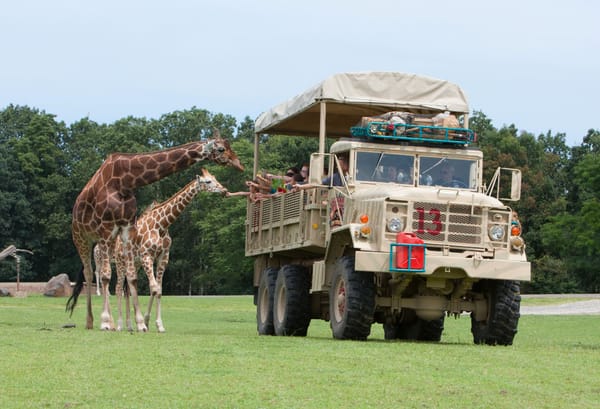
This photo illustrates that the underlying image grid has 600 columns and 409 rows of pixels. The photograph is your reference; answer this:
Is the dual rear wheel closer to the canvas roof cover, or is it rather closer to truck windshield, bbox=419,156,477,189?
the canvas roof cover

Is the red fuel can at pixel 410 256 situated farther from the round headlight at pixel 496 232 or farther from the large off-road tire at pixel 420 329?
the large off-road tire at pixel 420 329

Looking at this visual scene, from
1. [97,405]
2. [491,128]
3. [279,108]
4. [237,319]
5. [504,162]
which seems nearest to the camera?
[97,405]

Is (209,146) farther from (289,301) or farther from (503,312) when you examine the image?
(503,312)

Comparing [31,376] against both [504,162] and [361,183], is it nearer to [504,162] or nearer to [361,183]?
[361,183]

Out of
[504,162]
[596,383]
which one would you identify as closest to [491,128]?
[504,162]

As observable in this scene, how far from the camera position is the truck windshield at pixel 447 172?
19.0 meters

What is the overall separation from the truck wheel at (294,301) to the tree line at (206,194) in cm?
4767

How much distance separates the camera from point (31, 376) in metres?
11.9

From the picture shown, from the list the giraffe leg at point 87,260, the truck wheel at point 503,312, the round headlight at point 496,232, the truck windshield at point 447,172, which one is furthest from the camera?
the giraffe leg at point 87,260

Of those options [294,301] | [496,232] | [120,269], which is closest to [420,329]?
[294,301]

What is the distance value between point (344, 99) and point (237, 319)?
1549 cm

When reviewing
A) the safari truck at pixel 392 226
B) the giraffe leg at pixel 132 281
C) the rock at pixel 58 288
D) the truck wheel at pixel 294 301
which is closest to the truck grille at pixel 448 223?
the safari truck at pixel 392 226

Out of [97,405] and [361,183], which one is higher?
[361,183]

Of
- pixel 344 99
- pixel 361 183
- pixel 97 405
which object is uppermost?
pixel 344 99
